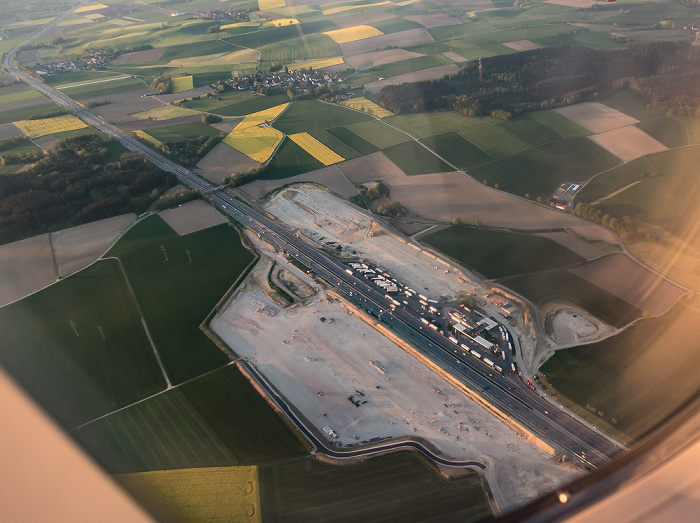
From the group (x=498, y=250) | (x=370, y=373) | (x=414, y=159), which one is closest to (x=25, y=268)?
(x=370, y=373)

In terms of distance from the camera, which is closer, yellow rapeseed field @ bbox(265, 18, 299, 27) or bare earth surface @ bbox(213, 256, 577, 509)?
bare earth surface @ bbox(213, 256, 577, 509)

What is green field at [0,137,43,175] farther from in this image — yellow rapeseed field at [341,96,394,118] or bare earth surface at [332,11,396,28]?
bare earth surface at [332,11,396,28]

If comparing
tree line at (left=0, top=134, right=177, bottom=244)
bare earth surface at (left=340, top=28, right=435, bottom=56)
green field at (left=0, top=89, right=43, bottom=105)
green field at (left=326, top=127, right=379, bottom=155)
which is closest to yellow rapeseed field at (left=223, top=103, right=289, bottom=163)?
green field at (left=326, top=127, right=379, bottom=155)

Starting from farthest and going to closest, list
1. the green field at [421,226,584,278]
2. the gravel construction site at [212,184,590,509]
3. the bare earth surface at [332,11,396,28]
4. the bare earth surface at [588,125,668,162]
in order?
1. the bare earth surface at [332,11,396,28]
2. the bare earth surface at [588,125,668,162]
3. the green field at [421,226,584,278]
4. the gravel construction site at [212,184,590,509]

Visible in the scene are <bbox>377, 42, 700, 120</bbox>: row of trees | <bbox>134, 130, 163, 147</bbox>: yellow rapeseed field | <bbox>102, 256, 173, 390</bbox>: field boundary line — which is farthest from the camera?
<bbox>377, 42, 700, 120</bbox>: row of trees

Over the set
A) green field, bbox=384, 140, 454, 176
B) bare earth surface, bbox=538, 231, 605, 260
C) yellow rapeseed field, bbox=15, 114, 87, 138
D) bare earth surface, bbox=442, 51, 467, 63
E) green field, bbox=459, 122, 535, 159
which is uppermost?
bare earth surface, bbox=442, 51, 467, 63

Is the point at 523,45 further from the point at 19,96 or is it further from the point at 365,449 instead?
the point at 365,449

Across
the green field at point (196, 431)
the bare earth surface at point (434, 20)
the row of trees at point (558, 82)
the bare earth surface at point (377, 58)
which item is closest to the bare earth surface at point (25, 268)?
the green field at point (196, 431)
